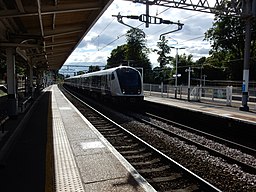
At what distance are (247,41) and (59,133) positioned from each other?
14.6m

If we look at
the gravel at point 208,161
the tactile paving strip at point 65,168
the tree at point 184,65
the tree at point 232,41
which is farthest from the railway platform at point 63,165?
the tree at point 184,65

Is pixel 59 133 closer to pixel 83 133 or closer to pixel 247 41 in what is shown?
pixel 83 133

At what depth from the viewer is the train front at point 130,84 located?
18844 mm

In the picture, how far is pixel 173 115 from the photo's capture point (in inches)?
643

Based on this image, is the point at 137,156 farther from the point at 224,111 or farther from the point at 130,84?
the point at 130,84

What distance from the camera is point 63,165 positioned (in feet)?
20.0

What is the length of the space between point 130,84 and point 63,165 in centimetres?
1333

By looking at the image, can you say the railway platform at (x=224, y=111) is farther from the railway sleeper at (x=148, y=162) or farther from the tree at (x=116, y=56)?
the tree at (x=116, y=56)

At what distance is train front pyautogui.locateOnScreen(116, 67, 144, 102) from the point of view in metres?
18.8

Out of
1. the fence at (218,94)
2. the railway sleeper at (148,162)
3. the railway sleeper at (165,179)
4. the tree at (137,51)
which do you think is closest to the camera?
the railway sleeper at (165,179)

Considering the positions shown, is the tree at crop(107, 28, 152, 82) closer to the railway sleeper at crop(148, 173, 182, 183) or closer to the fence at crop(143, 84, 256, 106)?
the fence at crop(143, 84, 256, 106)

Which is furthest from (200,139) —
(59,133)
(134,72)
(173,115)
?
(134,72)

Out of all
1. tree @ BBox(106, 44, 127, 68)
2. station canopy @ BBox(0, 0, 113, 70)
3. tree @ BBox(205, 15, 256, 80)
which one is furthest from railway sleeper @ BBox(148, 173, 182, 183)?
tree @ BBox(106, 44, 127, 68)

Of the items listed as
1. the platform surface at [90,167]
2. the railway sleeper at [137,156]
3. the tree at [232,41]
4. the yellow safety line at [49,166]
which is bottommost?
the railway sleeper at [137,156]
